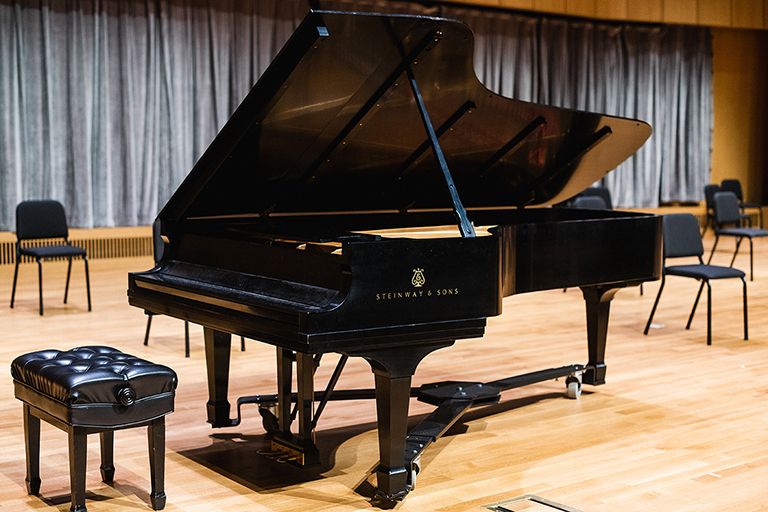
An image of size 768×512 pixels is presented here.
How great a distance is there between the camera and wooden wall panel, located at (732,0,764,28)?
12.9m

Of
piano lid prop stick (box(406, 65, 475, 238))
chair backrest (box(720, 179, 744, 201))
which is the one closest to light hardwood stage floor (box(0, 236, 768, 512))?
piano lid prop stick (box(406, 65, 475, 238))

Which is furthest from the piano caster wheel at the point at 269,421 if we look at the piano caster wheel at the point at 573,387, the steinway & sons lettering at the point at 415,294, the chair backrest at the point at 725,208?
the chair backrest at the point at 725,208

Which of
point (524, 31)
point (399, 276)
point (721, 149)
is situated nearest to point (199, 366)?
point (399, 276)

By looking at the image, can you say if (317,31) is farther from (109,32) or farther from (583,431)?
(109,32)

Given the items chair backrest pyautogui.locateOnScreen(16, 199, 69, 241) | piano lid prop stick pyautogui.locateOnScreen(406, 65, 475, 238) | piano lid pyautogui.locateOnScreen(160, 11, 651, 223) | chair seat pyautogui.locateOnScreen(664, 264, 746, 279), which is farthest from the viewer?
chair backrest pyautogui.locateOnScreen(16, 199, 69, 241)

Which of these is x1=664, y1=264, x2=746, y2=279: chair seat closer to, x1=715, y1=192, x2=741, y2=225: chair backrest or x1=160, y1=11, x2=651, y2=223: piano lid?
x1=160, y1=11, x2=651, y2=223: piano lid

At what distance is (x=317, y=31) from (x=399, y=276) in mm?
774

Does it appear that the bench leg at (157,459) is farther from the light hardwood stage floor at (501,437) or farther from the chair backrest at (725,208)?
the chair backrest at (725,208)

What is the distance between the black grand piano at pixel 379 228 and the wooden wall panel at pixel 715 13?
848 centimetres

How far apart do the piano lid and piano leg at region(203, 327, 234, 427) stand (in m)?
0.49

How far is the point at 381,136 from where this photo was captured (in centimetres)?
390

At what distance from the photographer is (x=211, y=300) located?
3.46 meters

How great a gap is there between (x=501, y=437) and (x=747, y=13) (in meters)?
10.5

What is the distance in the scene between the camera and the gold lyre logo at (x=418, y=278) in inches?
125
